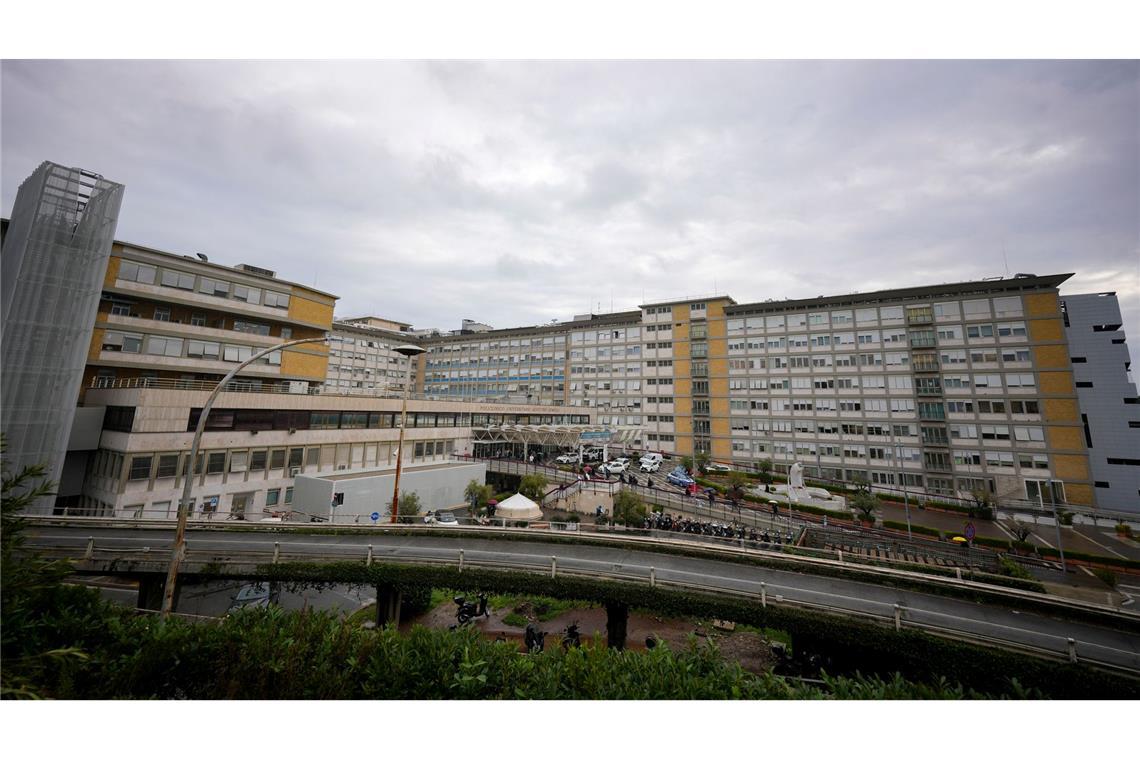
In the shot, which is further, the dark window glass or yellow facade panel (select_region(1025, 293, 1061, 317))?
yellow facade panel (select_region(1025, 293, 1061, 317))

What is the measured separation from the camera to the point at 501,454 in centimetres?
4891

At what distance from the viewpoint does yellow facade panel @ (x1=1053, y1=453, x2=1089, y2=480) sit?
126 ft

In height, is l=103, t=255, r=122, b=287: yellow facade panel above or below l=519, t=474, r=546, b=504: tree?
above

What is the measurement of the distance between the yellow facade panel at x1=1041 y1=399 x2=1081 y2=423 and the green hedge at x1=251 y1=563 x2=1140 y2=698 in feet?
158

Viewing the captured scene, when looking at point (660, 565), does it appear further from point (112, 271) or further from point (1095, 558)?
point (112, 271)

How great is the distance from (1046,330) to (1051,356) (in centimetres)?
271

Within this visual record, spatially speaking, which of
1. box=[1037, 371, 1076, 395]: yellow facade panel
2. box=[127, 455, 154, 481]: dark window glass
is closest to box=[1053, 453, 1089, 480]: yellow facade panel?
box=[1037, 371, 1076, 395]: yellow facade panel

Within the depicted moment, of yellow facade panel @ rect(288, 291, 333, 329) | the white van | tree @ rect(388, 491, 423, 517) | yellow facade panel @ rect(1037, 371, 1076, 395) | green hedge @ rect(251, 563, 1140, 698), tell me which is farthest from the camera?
the white van

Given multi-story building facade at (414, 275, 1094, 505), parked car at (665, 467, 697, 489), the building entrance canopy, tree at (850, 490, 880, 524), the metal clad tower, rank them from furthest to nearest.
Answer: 1. multi-story building facade at (414, 275, 1094, 505)
2. the building entrance canopy
3. parked car at (665, 467, 697, 489)
4. tree at (850, 490, 880, 524)
5. the metal clad tower

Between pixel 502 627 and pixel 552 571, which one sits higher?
pixel 552 571

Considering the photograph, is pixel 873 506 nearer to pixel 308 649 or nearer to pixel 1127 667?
pixel 1127 667

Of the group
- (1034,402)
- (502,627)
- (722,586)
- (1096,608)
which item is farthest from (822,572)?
(1034,402)

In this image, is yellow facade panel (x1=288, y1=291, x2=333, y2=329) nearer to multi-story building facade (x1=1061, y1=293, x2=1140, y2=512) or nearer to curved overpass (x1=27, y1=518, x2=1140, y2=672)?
curved overpass (x1=27, y1=518, x2=1140, y2=672)

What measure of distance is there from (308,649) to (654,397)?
190ft
